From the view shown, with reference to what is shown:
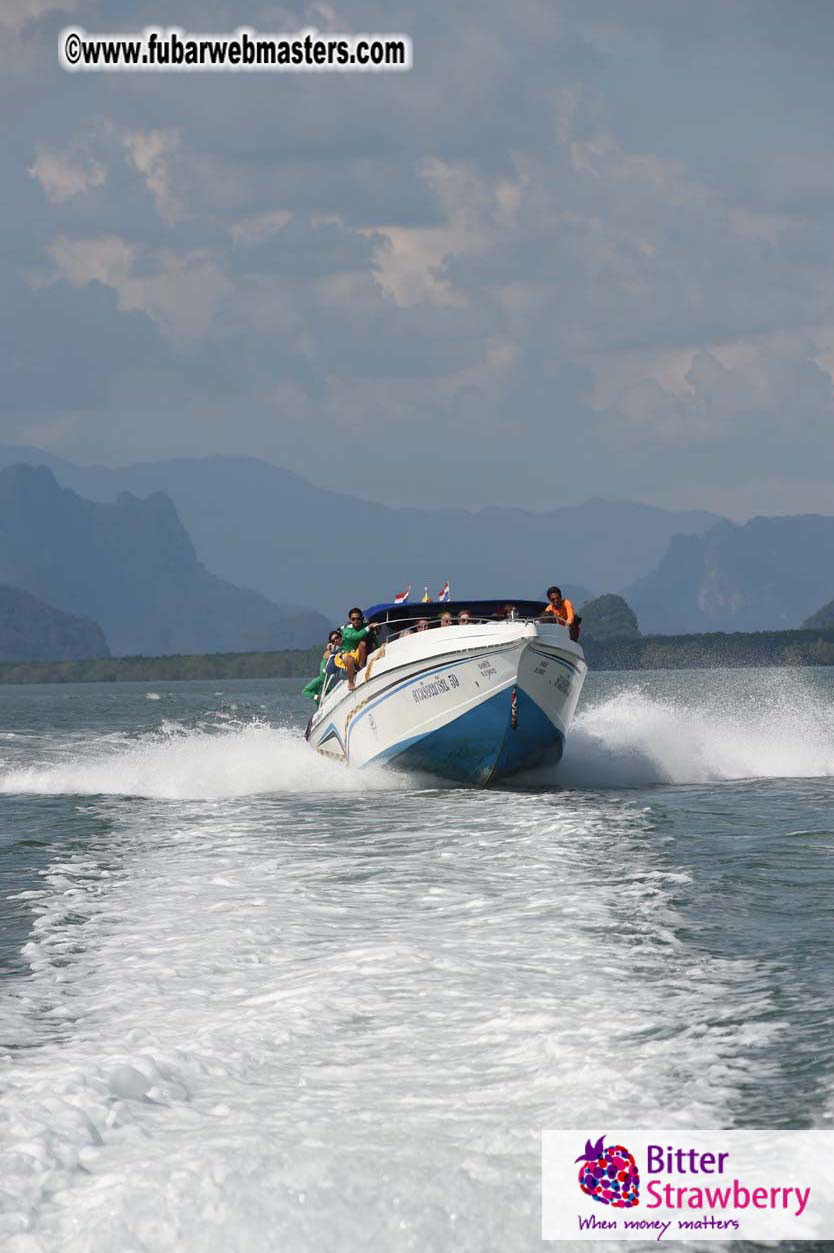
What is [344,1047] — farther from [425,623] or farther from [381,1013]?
[425,623]

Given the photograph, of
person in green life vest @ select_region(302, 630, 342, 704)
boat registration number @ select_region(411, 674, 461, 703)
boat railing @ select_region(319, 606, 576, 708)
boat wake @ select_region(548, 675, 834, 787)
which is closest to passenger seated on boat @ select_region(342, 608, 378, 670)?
boat railing @ select_region(319, 606, 576, 708)

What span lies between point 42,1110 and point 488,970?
3.65 metres

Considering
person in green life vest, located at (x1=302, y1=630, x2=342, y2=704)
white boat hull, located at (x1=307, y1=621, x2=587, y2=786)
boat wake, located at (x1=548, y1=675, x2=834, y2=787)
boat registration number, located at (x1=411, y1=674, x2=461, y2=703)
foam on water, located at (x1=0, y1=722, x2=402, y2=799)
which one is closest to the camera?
white boat hull, located at (x1=307, y1=621, x2=587, y2=786)

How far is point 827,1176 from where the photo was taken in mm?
5930

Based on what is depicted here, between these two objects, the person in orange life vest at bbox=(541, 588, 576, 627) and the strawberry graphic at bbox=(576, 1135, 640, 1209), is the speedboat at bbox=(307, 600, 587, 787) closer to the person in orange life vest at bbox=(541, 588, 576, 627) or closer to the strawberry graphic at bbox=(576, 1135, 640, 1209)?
the person in orange life vest at bbox=(541, 588, 576, 627)

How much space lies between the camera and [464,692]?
786 inches

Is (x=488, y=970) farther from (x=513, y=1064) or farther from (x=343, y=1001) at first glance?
(x=513, y=1064)

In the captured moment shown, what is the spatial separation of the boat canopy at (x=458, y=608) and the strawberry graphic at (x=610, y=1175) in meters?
15.1

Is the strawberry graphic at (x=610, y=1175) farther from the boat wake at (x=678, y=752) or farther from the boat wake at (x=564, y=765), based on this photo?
the boat wake at (x=678, y=752)

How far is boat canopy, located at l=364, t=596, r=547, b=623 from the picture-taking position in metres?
21.5

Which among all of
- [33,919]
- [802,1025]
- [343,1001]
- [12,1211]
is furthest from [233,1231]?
[33,919]

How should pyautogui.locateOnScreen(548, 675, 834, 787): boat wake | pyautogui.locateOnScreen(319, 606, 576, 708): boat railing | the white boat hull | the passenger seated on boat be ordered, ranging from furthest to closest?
1. pyautogui.locateOnScreen(548, 675, 834, 787): boat wake
2. the passenger seated on boat
3. pyautogui.locateOnScreen(319, 606, 576, 708): boat railing
4. the white boat hull

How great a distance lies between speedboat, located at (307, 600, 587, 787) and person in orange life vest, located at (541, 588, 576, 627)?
25 centimetres

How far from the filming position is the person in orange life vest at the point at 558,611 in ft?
68.2
